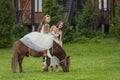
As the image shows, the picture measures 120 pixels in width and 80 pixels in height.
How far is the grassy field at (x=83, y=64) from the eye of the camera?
55.1ft

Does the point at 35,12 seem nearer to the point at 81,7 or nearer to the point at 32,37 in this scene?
the point at 81,7

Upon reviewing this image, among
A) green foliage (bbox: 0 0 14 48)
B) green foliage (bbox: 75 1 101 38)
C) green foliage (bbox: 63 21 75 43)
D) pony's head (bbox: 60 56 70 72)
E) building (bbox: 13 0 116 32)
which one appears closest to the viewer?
pony's head (bbox: 60 56 70 72)

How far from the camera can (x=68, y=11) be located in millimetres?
37812

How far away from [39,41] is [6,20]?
12.8 metres

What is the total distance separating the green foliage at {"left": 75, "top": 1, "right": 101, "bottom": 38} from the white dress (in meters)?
16.8

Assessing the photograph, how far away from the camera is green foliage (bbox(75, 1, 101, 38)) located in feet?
115

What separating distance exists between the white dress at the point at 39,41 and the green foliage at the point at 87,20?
660 inches

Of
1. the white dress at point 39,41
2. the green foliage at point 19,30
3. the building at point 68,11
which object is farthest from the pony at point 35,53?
the building at point 68,11

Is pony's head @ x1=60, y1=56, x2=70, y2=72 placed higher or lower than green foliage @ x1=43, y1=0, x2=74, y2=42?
lower

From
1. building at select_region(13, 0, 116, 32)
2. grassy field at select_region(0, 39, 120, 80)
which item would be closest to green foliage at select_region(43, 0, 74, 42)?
grassy field at select_region(0, 39, 120, 80)

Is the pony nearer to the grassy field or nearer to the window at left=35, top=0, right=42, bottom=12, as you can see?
the grassy field

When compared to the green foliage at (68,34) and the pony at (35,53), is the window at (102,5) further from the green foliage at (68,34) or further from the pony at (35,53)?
the pony at (35,53)

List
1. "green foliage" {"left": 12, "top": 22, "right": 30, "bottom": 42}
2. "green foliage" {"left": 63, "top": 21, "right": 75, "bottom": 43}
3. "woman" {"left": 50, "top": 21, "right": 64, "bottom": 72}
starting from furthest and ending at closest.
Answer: "green foliage" {"left": 12, "top": 22, "right": 30, "bottom": 42}
"green foliage" {"left": 63, "top": 21, "right": 75, "bottom": 43}
"woman" {"left": 50, "top": 21, "right": 64, "bottom": 72}

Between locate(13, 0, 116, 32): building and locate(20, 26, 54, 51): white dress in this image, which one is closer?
locate(20, 26, 54, 51): white dress
